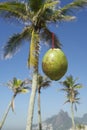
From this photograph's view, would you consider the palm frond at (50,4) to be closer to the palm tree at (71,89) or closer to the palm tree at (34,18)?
the palm tree at (34,18)

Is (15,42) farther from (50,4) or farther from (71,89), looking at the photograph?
(71,89)

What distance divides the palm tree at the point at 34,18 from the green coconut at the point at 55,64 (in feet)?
34.6

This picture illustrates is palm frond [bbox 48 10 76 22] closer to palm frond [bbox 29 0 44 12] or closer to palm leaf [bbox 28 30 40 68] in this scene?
palm frond [bbox 29 0 44 12]

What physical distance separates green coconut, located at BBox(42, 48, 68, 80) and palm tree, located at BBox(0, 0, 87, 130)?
10538mm

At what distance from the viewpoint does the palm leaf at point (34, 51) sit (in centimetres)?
1758

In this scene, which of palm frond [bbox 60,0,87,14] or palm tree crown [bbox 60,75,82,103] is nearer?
palm frond [bbox 60,0,87,14]

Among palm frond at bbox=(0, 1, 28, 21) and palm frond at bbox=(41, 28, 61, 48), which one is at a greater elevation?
palm frond at bbox=(0, 1, 28, 21)

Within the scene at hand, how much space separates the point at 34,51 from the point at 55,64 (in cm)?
1110

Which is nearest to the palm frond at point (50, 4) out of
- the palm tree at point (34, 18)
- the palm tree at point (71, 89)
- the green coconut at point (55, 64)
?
the palm tree at point (34, 18)

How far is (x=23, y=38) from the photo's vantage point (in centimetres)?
1981

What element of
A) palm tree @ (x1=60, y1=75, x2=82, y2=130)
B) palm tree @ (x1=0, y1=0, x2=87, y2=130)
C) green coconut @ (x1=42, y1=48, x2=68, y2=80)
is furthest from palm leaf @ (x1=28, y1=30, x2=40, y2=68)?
palm tree @ (x1=60, y1=75, x2=82, y2=130)

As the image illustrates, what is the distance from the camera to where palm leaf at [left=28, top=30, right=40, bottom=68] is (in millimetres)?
17578

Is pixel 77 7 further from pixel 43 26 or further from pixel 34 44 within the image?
pixel 34 44

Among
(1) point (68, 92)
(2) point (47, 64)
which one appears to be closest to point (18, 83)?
(1) point (68, 92)
